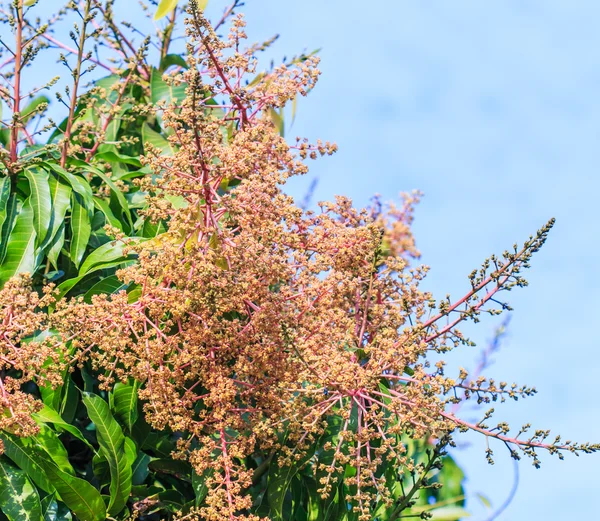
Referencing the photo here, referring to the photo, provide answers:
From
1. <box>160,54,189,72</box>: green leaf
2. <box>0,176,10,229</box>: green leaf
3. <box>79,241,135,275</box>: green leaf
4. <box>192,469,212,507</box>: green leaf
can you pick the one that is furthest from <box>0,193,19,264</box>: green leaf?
<box>160,54,189,72</box>: green leaf

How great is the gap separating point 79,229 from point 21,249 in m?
0.20

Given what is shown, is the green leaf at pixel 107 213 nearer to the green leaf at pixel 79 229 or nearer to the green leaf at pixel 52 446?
the green leaf at pixel 79 229

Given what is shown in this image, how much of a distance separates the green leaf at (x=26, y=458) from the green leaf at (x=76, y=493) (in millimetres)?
16

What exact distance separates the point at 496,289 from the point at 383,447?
0.51 m

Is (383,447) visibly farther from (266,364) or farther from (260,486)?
(260,486)

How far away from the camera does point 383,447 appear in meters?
2.25

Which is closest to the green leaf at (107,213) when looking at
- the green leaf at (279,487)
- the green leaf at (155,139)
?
the green leaf at (155,139)

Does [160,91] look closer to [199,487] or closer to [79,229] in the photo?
[79,229]

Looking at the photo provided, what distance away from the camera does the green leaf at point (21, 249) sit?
8.47 ft

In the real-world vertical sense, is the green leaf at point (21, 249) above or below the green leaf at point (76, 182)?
below

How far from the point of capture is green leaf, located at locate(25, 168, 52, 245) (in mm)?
2605

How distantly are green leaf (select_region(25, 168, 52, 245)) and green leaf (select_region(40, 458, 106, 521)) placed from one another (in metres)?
0.69

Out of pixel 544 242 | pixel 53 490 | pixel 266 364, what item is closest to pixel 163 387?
pixel 266 364

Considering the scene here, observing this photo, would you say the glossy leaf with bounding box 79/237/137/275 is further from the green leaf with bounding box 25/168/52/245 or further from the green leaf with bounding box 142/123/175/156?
the green leaf with bounding box 142/123/175/156
